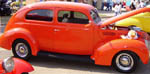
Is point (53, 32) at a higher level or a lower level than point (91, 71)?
higher

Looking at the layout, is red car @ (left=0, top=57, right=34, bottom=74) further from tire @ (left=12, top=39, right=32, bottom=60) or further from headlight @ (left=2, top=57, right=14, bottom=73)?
Result: tire @ (left=12, top=39, right=32, bottom=60)

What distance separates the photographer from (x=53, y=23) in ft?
19.9

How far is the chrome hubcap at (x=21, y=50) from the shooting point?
6266 millimetres

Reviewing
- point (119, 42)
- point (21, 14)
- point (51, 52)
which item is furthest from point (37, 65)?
point (119, 42)

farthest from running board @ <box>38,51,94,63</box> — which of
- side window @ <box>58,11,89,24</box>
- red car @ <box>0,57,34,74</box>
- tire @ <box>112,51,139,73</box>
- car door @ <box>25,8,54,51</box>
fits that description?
red car @ <box>0,57,34,74</box>

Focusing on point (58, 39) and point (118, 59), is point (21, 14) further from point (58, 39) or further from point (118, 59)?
point (118, 59)

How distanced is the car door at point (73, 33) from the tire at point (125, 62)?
2.49ft

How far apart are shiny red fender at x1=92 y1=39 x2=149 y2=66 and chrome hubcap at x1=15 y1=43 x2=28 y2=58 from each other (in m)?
2.05

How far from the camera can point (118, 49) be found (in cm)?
541

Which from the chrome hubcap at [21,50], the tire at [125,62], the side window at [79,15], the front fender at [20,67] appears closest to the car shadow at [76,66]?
the tire at [125,62]

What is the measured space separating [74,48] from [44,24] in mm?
1087

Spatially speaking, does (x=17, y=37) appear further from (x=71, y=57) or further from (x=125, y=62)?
(x=125, y=62)

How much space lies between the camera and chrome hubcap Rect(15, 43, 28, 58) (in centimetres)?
627

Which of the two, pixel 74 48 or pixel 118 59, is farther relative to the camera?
pixel 74 48
